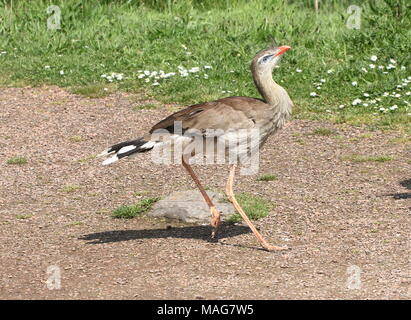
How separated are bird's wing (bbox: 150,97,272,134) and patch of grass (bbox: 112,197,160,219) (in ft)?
3.34

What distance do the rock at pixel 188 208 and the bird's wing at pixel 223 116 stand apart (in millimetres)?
928

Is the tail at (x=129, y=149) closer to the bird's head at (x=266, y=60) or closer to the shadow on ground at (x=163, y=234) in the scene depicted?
the shadow on ground at (x=163, y=234)

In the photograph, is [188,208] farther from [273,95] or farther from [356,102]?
[356,102]

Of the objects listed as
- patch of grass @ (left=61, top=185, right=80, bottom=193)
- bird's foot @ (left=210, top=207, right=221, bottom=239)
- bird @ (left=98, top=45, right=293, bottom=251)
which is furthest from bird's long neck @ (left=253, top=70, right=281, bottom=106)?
patch of grass @ (left=61, top=185, right=80, bottom=193)

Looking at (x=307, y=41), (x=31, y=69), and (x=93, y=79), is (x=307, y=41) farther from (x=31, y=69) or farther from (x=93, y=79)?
(x=31, y=69)

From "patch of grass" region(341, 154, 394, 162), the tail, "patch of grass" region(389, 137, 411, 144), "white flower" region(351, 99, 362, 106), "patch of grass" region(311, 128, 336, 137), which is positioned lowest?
"patch of grass" region(311, 128, 336, 137)

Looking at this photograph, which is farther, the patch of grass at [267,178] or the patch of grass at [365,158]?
the patch of grass at [365,158]

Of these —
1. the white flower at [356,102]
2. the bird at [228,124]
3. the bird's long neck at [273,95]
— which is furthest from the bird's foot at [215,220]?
the white flower at [356,102]

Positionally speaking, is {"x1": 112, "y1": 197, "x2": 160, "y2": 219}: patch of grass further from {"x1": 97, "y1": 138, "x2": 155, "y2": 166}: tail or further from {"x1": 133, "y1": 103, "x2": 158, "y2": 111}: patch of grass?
{"x1": 133, "y1": 103, "x2": 158, "y2": 111}: patch of grass

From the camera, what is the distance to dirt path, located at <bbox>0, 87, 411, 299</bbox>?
21.3 feet

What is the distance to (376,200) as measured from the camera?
8.38m

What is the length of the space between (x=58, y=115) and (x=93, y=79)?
1.29 m

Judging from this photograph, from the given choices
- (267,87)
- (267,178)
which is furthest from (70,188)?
(267,87)

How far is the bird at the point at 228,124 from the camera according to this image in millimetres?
7297
